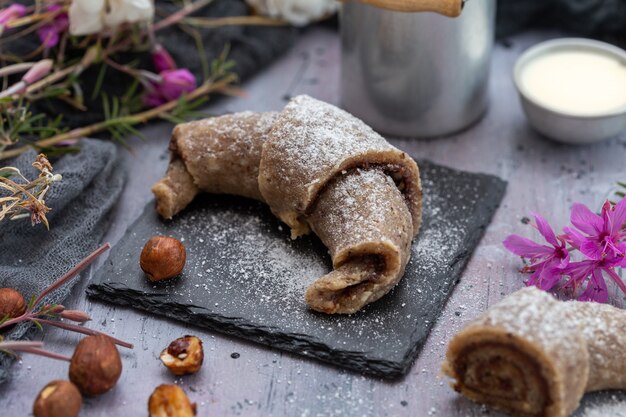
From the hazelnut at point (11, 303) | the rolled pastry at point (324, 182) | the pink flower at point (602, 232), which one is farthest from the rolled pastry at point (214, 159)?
the pink flower at point (602, 232)

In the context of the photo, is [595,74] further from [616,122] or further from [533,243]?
[533,243]

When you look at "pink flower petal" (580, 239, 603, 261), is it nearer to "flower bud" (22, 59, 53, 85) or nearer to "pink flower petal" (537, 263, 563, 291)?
"pink flower petal" (537, 263, 563, 291)

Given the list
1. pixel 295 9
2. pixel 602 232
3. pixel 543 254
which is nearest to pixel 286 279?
pixel 543 254

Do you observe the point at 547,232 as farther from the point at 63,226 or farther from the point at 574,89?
the point at 63,226

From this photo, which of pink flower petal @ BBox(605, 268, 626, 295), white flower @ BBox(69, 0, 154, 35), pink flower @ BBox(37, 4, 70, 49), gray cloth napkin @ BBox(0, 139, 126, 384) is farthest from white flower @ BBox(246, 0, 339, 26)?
pink flower petal @ BBox(605, 268, 626, 295)

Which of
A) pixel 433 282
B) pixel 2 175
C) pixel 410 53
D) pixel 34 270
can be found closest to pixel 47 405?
pixel 34 270

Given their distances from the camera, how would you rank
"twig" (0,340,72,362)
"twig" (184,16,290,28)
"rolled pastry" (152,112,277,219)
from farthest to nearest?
1. "twig" (184,16,290,28)
2. "rolled pastry" (152,112,277,219)
3. "twig" (0,340,72,362)

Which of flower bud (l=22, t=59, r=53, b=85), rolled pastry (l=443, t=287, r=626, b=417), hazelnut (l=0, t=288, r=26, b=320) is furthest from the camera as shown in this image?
flower bud (l=22, t=59, r=53, b=85)

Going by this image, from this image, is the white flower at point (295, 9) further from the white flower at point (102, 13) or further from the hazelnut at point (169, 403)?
the hazelnut at point (169, 403)
